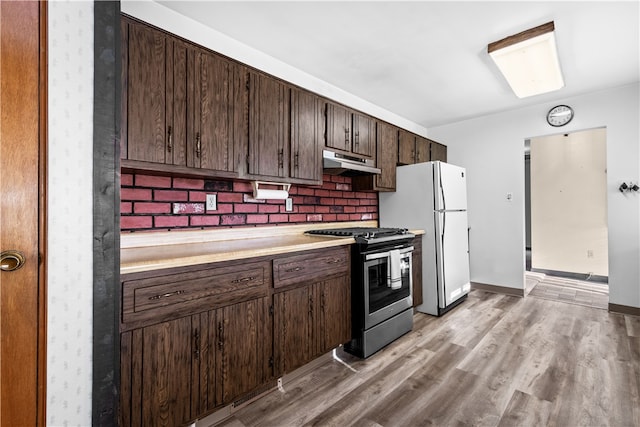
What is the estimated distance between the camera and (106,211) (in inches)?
44.1

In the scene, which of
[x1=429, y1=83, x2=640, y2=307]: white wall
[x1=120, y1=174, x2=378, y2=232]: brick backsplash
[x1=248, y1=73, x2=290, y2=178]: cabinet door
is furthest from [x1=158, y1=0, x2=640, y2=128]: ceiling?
[x1=120, y1=174, x2=378, y2=232]: brick backsplash

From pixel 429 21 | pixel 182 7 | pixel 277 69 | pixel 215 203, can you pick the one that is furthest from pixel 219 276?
pixel 429 21

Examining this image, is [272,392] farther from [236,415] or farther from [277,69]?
[277,69]

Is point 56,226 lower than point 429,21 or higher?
lower

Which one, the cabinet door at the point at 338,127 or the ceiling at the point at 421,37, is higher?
the ceiling at the point at 421,37

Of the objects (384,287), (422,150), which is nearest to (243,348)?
(384,287)

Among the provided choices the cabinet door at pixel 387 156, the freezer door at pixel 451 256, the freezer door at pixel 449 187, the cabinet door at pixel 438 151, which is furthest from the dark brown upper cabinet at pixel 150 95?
the cabinet door at pixel 438 151

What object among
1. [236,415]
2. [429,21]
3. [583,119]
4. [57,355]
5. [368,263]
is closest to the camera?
[57,355]

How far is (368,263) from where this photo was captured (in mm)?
2381

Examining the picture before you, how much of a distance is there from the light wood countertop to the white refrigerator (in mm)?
1295

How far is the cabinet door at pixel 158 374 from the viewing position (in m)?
1.28

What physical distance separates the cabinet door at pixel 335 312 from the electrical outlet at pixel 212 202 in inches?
39.2

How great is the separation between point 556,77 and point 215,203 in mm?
3386

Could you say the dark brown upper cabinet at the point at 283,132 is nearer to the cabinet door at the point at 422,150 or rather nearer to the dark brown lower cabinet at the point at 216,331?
the dark brown lower cabinet at the point at 216,331
